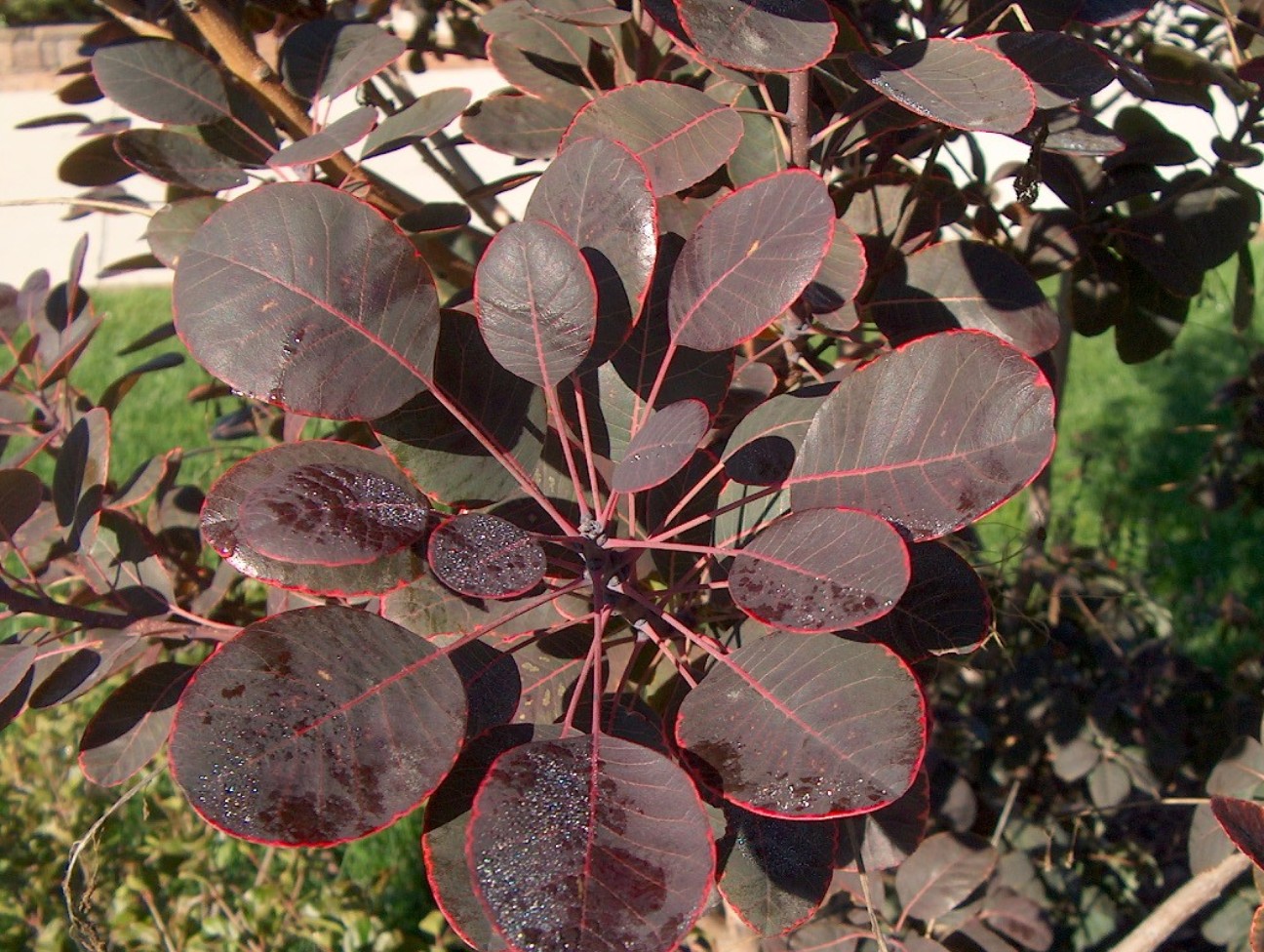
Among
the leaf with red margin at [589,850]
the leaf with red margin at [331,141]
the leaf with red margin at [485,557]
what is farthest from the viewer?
the leaf with red margin at [331,141]

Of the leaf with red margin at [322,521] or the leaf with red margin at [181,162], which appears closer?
the leaf with red margin at [322,521]

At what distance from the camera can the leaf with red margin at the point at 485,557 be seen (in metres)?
0.79

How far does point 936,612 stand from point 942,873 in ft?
2.88

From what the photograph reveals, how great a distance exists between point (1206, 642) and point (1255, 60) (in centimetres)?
275

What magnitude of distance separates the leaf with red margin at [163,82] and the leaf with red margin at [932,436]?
85cm

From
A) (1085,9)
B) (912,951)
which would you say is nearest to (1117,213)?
(1085,9)

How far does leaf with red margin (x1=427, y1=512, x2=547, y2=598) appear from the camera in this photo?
79 cm

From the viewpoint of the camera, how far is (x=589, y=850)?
2.35 feet

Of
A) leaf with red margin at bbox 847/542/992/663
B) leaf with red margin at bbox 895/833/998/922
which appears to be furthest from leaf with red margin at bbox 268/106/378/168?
leaf with red margin at bbox 895/833/998/922

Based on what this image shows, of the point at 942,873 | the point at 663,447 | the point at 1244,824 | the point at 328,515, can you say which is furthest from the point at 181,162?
the point at 942,873

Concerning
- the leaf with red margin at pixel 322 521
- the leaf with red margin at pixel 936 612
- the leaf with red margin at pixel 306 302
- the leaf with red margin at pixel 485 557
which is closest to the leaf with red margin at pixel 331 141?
the leaf with red margin at pixel 306 302

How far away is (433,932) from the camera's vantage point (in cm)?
222

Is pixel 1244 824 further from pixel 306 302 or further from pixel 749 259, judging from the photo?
pixel 306 302

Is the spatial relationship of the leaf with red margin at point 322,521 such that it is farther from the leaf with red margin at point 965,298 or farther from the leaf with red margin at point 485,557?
the leaf with red margin at point 965,298
